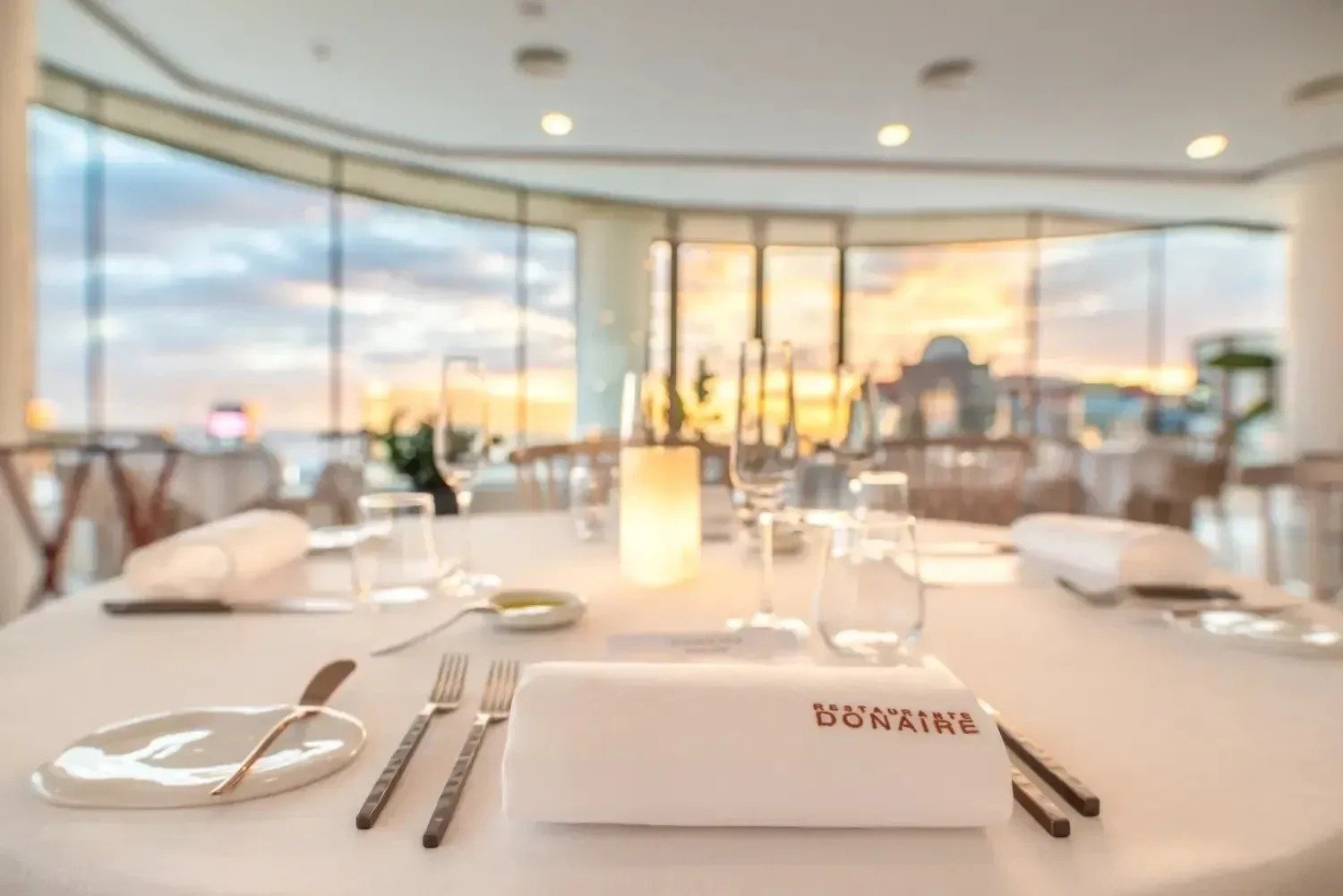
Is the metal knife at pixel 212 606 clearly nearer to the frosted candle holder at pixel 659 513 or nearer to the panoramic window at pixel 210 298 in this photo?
the frosted candle holder at pixel 659 513

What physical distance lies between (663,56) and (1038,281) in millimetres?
5677

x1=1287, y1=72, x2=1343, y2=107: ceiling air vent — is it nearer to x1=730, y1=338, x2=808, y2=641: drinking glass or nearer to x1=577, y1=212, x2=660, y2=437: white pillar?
x1=577, y1=212, x2=660, y2=437: white pillar

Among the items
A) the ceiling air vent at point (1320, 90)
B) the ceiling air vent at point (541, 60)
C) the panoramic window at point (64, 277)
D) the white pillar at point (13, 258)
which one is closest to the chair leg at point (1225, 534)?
the ceiling air vent at point (1320, 90)

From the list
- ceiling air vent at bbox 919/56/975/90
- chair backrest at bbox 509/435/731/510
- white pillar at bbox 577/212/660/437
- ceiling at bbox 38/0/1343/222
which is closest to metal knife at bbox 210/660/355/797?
chair backrest at bbox 509/435/731/510

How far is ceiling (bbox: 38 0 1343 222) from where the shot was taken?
13.5ft

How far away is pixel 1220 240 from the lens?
8.62 meters

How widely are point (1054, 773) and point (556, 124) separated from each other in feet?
19.0

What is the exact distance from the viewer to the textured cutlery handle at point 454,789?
44 cm

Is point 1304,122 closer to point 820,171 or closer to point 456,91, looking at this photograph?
point 820,171

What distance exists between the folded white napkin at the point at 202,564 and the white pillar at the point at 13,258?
3.17 meters

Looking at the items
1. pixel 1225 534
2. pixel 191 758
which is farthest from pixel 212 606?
pixel 1225 534

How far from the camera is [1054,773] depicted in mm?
513

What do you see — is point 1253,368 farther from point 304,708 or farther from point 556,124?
point 304,708

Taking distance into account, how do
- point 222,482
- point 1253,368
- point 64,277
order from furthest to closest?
point 1253,368
point 64,277
point 222,482
